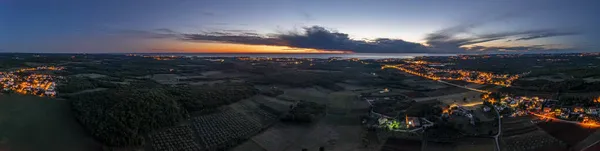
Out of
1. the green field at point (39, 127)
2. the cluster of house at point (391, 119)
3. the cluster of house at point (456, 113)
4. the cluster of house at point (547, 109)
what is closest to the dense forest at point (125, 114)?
the green field at point (39, 127)

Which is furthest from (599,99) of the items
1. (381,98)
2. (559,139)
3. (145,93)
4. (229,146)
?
(145,93)

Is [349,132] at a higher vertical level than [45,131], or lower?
lower

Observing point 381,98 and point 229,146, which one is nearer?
point 229,146

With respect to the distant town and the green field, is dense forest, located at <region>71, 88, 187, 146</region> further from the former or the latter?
the green field

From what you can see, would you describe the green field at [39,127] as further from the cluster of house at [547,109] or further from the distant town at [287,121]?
the cluster of house at [547,109]

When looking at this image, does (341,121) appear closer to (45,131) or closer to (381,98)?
(381,98)

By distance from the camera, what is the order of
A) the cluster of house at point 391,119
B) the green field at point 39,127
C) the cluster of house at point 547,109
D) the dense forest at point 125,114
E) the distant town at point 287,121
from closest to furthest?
the green field at point 39,127 < the dense forest at point 125,114 < the distant town at point 287,121 < the cluster of house at point 391,119 < the cluster of house at point 547,109

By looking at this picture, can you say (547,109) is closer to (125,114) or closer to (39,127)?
(125,114)

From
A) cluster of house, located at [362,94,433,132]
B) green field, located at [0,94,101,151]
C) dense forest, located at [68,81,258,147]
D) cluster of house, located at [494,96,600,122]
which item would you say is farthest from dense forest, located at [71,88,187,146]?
cluster of house, located at [494,96,600,122]
